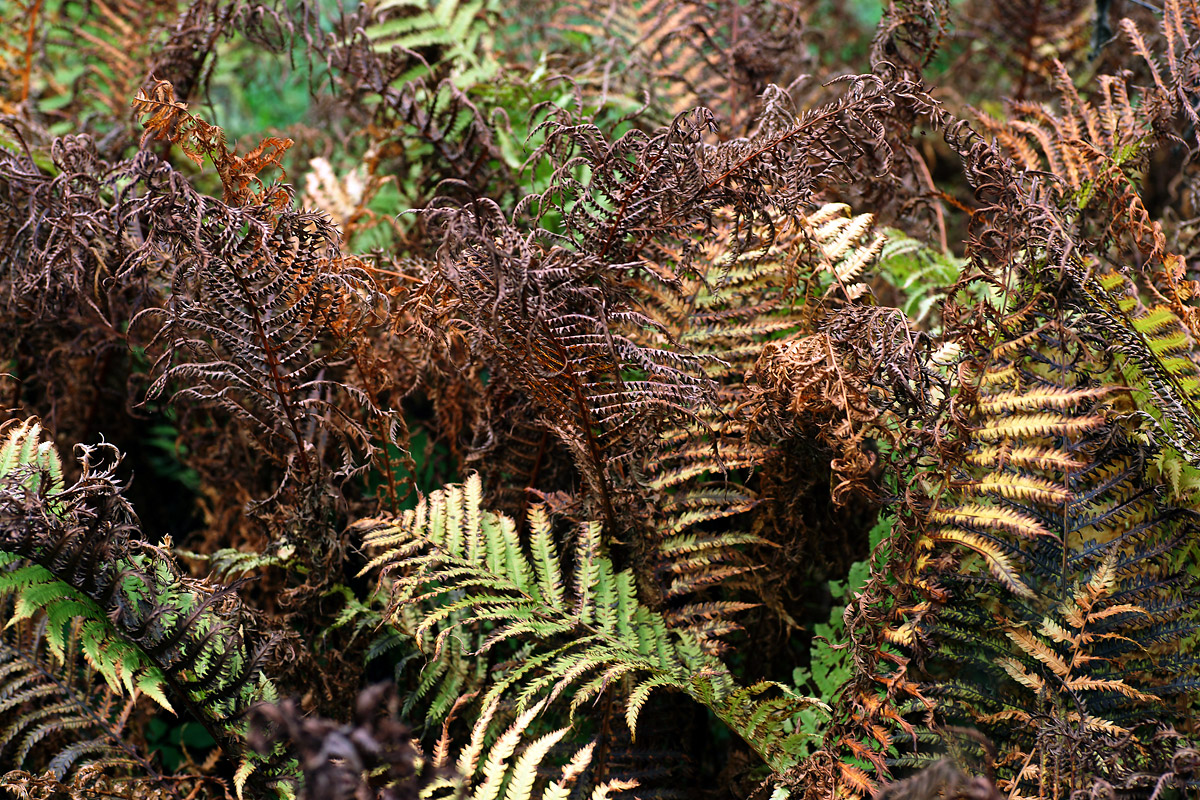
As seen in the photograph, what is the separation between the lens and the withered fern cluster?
1.20m

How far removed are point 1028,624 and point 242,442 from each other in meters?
1.55

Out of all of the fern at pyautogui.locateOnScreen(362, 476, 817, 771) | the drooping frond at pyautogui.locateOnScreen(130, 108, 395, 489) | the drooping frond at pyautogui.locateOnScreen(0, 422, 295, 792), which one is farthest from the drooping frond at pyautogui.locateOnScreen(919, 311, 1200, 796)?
the drooping frond at pyautogui.locateOnScreen(0, 422, 295, 792)

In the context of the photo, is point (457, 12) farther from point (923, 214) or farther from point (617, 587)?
point (617, 587)

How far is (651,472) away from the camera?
151cm

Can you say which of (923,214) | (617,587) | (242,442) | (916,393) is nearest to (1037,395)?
(916,393)

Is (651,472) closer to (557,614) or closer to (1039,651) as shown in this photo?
(557,614)

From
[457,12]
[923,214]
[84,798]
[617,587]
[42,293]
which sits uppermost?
[457,12]

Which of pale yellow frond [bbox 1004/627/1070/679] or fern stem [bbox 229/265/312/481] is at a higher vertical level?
fern stem [bbox 229/265/312/481]

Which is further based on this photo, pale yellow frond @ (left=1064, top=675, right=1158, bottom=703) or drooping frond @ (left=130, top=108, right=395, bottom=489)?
drooping frond @ (left=130, top=108, right=395, bottom=489)

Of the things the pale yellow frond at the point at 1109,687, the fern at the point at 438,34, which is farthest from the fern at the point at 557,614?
the fern at the point at 438,34

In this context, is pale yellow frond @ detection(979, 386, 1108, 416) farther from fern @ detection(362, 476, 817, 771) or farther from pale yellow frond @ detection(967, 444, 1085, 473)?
fern @ detection(362, 476, 817, 771)

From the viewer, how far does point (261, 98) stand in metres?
3.28

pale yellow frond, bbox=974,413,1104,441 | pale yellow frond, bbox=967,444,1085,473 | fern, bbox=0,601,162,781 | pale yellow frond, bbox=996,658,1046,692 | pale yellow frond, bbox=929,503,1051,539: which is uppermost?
pale yellow frond, bbox=974,413,1104,441

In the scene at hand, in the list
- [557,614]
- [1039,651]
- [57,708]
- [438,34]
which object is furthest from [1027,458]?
[438,34]
